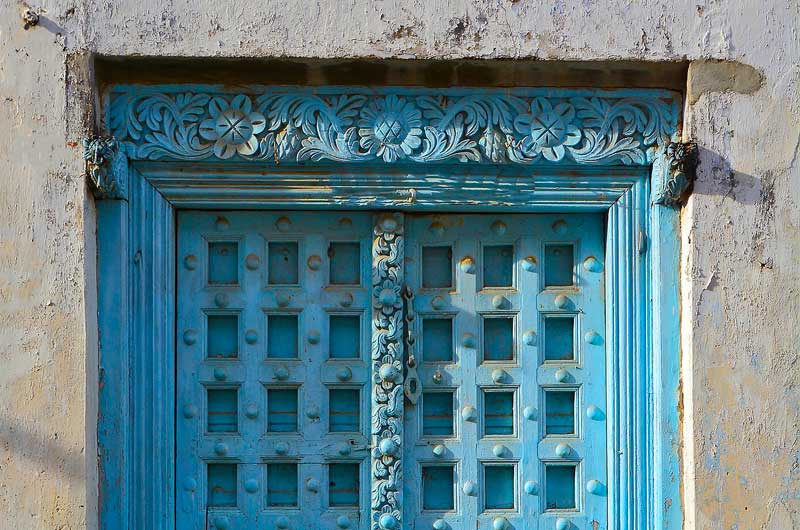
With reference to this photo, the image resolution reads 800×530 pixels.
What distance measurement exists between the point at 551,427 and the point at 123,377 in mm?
1387

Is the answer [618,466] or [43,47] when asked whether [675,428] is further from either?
[43,47]

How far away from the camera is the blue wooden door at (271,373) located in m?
3.25

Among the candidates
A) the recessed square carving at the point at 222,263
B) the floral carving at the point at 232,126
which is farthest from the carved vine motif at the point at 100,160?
the recessed square carving at the point at 222,263

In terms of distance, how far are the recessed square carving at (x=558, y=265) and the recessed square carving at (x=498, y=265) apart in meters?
0.12

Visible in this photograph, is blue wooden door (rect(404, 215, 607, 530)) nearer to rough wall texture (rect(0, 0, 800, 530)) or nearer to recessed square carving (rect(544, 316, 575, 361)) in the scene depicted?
recessed square carving (rect(544, 316, 575, 361))

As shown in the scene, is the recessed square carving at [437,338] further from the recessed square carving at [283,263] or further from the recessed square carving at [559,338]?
the recessed square carving at [283,263]

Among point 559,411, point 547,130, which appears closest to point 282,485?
point 559,411

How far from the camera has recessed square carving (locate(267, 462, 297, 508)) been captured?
10.8 feet

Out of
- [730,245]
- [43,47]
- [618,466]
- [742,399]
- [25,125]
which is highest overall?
[43,47]

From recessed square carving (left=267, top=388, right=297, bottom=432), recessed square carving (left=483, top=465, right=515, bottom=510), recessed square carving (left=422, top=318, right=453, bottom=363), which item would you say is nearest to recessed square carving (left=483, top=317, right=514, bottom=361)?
recessed square carving (left=422, top=318, right=453, bottom=363)

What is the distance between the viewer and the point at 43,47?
304cm

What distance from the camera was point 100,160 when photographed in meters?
2.99

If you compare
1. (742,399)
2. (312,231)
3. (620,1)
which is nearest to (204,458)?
(312,231)

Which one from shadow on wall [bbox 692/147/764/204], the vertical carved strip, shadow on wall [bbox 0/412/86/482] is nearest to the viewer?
shadow on wall [bbox 0/412/86/482]
